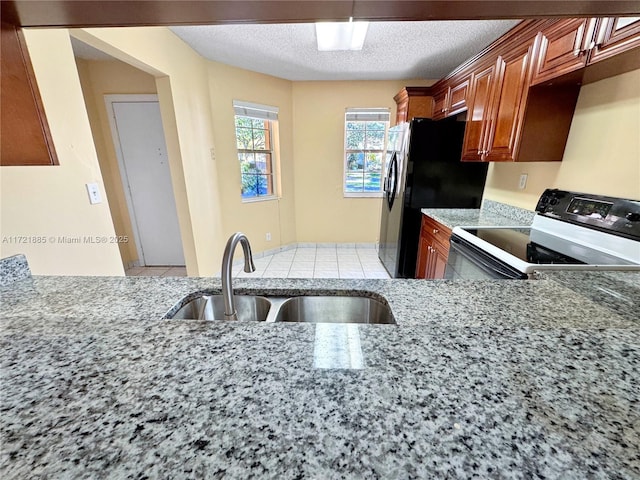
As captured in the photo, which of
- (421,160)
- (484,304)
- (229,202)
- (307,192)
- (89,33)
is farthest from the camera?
(307,192)

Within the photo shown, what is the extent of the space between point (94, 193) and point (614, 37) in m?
2.68

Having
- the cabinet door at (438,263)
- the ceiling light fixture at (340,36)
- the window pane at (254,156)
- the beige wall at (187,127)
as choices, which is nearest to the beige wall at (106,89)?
the beige wall at (187,127)

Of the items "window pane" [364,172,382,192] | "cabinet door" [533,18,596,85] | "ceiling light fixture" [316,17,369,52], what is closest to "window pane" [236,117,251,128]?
"ceiling light fixture" [316,17,369,52]

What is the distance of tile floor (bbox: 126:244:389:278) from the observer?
11.3 feet

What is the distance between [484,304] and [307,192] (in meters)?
3.61

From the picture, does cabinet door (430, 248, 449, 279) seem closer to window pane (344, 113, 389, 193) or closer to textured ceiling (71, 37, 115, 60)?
window pane (344, 113, 389, 193)

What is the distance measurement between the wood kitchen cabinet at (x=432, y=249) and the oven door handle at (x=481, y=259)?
252 mm

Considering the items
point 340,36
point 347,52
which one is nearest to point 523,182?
point 340,36

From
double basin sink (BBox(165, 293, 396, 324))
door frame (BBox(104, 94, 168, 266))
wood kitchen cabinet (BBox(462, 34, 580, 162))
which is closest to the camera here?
double basin sink (BBox(165, 293, 396, 324))

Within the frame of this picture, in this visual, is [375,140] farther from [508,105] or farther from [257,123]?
[508,105]

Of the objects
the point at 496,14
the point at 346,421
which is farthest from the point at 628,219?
the point at 346,421

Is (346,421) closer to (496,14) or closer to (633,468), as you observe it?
(633,468)

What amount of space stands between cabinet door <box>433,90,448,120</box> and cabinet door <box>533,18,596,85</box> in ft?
4.28

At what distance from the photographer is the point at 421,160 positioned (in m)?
2.66
